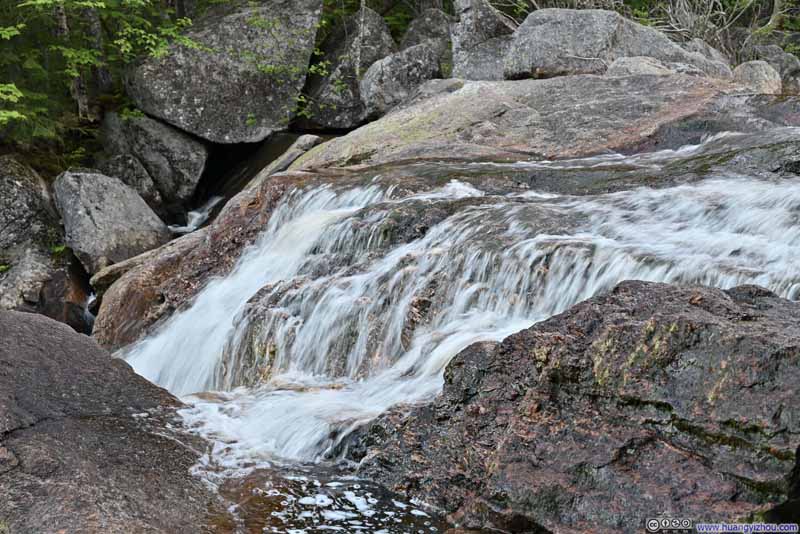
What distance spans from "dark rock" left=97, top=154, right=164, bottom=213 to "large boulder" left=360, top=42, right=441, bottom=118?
425cm

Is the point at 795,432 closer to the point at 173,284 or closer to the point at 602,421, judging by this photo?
the point at 602,421

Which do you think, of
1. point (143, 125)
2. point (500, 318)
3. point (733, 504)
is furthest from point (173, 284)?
point (143, 125)

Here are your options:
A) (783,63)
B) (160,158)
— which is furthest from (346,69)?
(783,63)

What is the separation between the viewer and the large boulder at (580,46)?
12.8 meters

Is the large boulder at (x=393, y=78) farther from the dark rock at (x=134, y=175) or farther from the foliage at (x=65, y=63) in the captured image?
the dark rock at (x=134, y=175)

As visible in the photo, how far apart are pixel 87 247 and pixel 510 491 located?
34.3 ft

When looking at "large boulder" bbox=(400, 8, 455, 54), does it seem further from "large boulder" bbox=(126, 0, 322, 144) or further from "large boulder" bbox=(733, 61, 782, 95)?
"large boulder" bbox=(733, 61, 782, 95)

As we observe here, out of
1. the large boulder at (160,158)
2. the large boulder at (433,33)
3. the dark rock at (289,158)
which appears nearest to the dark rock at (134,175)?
the large boulder at (160,158)

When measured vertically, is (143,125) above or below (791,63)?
above

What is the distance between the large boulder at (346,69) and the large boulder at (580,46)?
3531 millimetres

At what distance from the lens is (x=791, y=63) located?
1722 cm

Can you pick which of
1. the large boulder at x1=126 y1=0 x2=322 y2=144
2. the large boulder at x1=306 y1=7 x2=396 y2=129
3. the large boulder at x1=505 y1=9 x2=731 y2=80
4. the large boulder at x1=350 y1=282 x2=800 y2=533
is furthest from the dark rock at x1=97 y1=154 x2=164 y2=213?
the large boulder at x1=350 y1=282 x2=800 y2=533

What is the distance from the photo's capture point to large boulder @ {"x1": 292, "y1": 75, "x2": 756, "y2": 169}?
30.7 ft

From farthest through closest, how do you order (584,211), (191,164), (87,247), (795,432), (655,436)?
1. (191,164)
2. (87,247)
3. (584,211)
4. (655,436)
5. (795,432)
